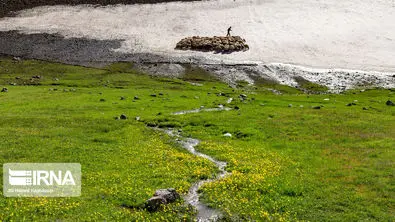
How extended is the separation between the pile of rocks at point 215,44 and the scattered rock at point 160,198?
75.8 m

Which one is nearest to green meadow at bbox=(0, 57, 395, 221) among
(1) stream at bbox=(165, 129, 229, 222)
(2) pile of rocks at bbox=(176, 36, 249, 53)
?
(1) stream at bbox=(165, 129, 229, 222)

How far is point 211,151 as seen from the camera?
3531cm

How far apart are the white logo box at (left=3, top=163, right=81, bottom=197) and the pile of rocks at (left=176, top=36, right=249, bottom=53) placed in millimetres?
72121

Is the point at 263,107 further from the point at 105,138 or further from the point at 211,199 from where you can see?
the point at 211,199

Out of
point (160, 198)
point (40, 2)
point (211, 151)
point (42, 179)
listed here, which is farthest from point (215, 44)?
point (160, 198)

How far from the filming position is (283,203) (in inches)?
982

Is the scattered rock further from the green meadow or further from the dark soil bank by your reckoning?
the dark soil bank

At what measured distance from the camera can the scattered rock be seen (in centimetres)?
2342

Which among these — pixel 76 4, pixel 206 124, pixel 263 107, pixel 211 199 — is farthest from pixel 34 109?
pixel 76 4

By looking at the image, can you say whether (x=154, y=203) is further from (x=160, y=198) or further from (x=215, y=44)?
(x=215, y=44)

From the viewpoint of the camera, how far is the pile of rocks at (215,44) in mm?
97625

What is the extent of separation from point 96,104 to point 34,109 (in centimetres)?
838

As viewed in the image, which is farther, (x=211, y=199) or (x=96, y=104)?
(x=96, y=104)

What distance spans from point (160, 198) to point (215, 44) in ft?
257
